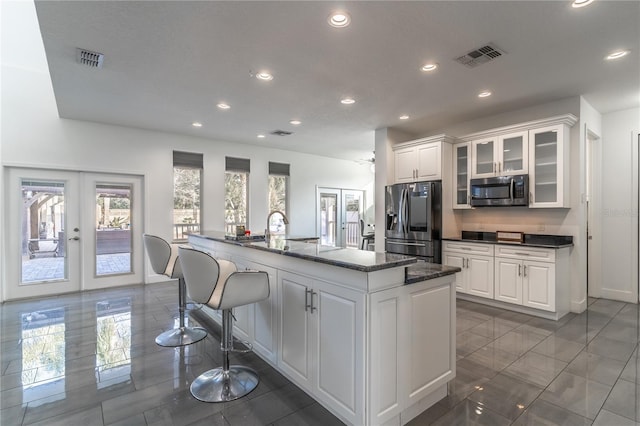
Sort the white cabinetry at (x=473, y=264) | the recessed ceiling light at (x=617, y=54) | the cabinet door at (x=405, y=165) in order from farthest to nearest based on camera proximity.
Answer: the cabinet door at (x=405, y=165), the white cabinetry at (x=473, y=264), the recessed ceiling light at (x=617, y=54)

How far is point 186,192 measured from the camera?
6.31 m

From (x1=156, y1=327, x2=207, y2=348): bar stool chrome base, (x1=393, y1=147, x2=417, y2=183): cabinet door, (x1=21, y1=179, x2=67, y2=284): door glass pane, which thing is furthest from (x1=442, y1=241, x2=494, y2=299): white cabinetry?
(x1=21, y1=179, x2=67, y2=284): door glass pane

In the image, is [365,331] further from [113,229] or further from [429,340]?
[113,229]

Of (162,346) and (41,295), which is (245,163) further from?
(162,346)

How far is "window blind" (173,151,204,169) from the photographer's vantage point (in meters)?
6.12

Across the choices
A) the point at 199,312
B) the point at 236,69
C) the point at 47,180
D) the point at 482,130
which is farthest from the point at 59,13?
the point at 482,130

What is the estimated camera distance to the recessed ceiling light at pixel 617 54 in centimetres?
297

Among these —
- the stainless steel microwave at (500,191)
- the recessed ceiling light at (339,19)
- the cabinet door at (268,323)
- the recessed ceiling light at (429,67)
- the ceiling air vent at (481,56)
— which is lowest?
the cabinet door at (268,323)

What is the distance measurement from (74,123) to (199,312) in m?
3.81

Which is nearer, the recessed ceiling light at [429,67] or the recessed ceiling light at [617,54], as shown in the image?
the recessed ceiling light at [617,54]

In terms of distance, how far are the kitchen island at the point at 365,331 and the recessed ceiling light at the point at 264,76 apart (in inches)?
77.1

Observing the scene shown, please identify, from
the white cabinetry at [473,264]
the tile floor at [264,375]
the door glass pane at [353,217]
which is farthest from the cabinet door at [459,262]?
the door glass pane at [353,217]

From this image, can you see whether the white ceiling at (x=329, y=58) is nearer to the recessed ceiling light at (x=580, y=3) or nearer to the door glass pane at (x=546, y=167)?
the recessed ceiling light at (x=580, y=3)

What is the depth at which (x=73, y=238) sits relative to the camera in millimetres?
5238
